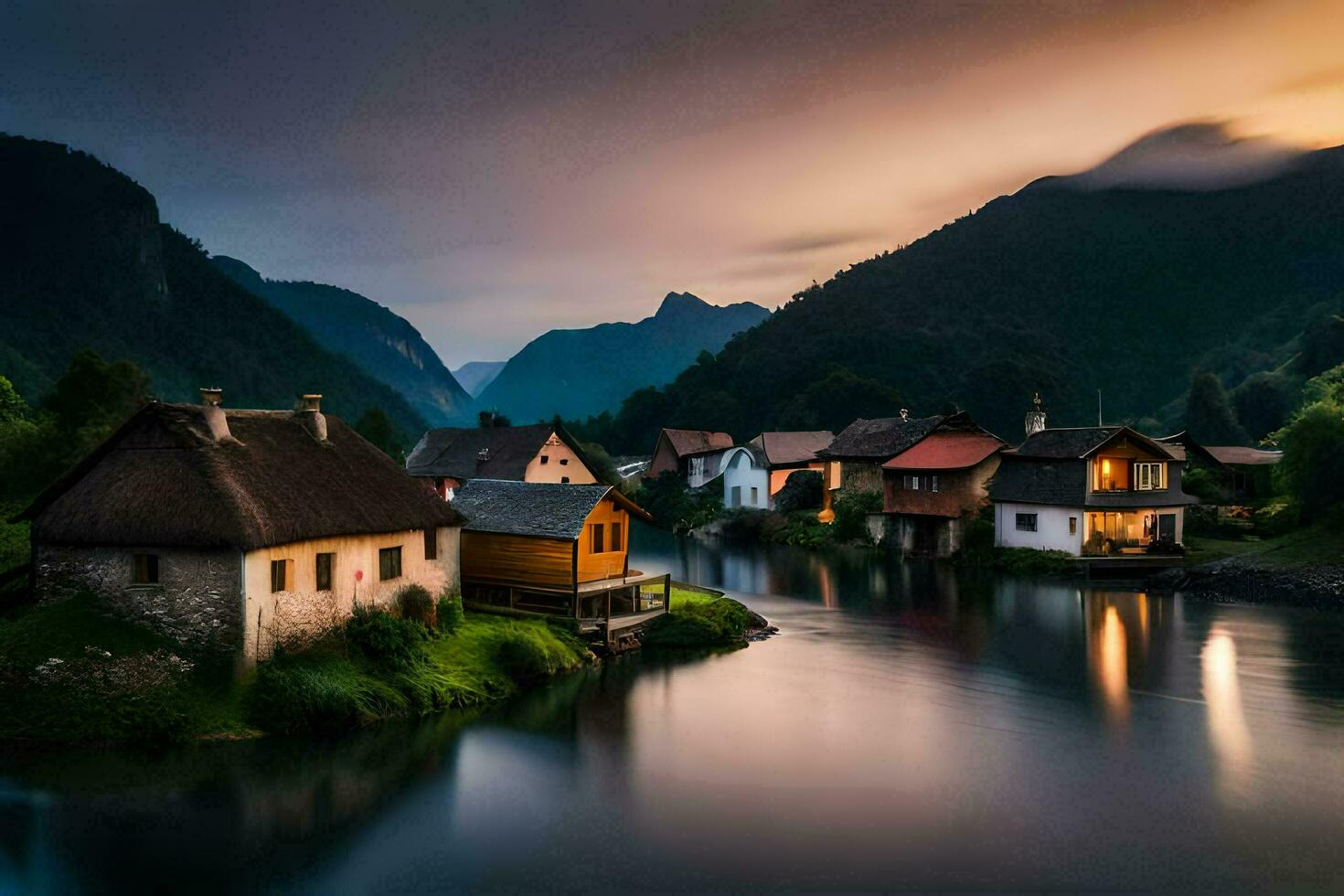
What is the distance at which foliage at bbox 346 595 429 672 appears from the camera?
75.6 ft

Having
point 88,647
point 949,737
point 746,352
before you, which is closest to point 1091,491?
point 949,737

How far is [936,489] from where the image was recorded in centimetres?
5400

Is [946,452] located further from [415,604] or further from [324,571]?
[324,571]

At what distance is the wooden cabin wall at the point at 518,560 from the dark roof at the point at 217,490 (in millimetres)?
3782

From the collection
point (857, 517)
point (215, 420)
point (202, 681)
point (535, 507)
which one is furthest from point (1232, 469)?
point (202, 681)

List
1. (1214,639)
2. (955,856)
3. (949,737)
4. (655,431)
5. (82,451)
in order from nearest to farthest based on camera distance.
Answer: (955,856)
(949,737)
(1214,639)
(82,451)
(655,431)

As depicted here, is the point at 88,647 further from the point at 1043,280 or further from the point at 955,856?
the point at 1043,280

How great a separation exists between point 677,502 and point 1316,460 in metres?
46.1

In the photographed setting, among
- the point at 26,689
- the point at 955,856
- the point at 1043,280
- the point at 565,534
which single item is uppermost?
the point at 1043,280

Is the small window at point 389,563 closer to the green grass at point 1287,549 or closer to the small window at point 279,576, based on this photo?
the small window at point 279,576

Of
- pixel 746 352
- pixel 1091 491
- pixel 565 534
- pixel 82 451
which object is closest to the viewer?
pixel 565 534

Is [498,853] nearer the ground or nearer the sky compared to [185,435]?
nearer the ground

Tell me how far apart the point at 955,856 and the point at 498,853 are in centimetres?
756

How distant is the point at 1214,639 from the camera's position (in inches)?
1255
